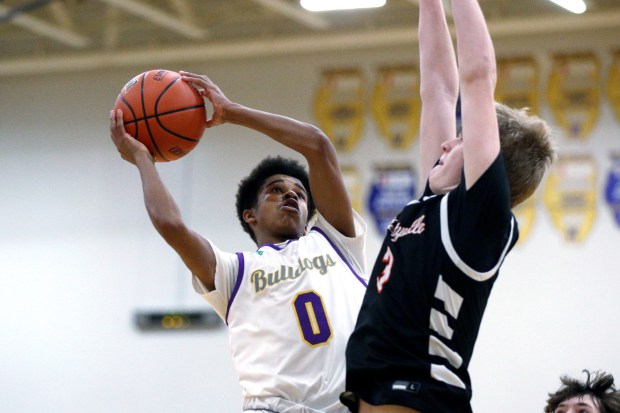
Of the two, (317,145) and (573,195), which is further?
(573,195)

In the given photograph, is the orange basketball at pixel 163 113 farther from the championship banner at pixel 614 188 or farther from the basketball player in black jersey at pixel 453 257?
the championship banner at pixel 614 188

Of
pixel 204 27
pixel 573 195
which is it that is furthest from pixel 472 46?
pixel 204 27

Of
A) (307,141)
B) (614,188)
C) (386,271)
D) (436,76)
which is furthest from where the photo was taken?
(614,188)

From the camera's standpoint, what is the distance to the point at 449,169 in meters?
2.73

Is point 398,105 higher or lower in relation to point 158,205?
higher

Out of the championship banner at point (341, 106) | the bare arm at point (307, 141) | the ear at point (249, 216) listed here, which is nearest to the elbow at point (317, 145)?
the bare arm at point (307, 141)

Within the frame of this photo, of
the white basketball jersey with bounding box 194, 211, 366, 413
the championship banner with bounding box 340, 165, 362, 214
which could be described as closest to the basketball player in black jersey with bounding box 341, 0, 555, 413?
the white basketball jersey with bounding box 194, 211, 366, 413

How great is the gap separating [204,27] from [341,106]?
2192mm

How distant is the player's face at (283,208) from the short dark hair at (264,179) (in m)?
0.09

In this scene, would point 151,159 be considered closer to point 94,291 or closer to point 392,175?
point 392,175

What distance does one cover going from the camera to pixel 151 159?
3.88 meters

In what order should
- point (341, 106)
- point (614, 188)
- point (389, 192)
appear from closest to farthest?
point (614, 188)
point (389, 192)
point (341, 106)

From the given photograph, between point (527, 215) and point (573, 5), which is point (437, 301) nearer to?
point (573, 5)

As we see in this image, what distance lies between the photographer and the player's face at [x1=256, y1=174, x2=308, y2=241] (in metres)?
4.26
